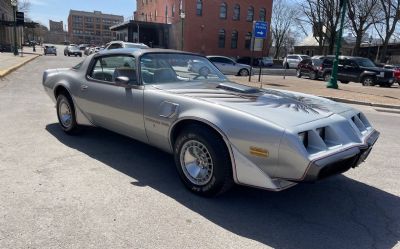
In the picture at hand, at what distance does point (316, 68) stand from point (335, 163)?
2217 cm

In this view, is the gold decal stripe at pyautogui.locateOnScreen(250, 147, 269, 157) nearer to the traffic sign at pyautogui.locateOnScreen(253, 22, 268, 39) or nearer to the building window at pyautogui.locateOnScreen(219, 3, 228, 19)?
the traffic sign at pyautogui.locateOnScreen(253, 22, 268, 39)

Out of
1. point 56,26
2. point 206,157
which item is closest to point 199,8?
point 206,157

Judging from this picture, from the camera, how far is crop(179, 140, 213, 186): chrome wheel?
3768mm

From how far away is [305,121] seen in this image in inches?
136

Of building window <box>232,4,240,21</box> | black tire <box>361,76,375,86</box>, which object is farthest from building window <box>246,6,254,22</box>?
black tire <box>361,76,375,86</box>

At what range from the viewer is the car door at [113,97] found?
179 inches

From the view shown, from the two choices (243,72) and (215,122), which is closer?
(215,122)

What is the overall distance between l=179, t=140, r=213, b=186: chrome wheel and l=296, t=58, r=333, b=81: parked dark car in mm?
21078

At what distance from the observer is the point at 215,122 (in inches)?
141

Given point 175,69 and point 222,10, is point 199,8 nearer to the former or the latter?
point 222,10

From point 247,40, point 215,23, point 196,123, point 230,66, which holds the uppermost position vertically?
point 215,23

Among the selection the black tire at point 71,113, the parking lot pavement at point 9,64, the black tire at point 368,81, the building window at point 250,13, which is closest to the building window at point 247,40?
the building window at point 250,13

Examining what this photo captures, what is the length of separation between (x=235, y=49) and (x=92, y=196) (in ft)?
165

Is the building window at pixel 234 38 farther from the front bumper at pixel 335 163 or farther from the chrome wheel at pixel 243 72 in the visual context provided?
the front bumper at pixel 335 163
